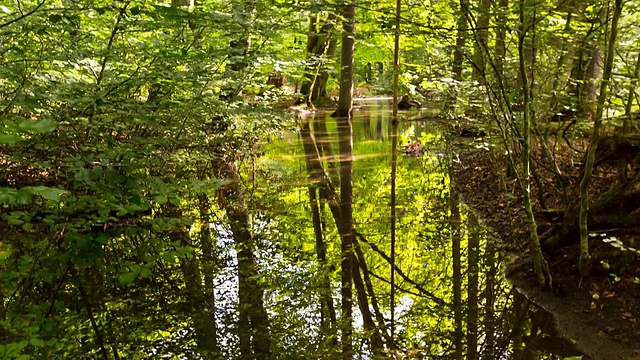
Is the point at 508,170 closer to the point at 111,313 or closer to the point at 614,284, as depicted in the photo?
the point at 614,284

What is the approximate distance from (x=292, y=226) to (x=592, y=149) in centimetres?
411

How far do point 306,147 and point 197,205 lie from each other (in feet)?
21.4

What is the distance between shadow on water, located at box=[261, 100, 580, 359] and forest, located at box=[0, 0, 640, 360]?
0.09 ft

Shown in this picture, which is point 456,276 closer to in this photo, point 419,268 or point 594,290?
point 419,268

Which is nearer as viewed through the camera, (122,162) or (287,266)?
(122,162)

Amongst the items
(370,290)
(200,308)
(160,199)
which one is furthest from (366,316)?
(160,199)

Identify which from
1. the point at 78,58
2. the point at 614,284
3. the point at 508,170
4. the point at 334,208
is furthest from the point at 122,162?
the point at 508,170

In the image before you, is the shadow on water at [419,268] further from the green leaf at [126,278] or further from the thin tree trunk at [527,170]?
the green leaf at [126,278]

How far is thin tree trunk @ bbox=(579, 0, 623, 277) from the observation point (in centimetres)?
354

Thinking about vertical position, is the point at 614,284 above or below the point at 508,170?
below

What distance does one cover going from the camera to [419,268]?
546 cm

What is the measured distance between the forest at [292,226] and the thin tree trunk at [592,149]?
2 cm

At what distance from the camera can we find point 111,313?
4363mm

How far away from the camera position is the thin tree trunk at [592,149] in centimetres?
354
